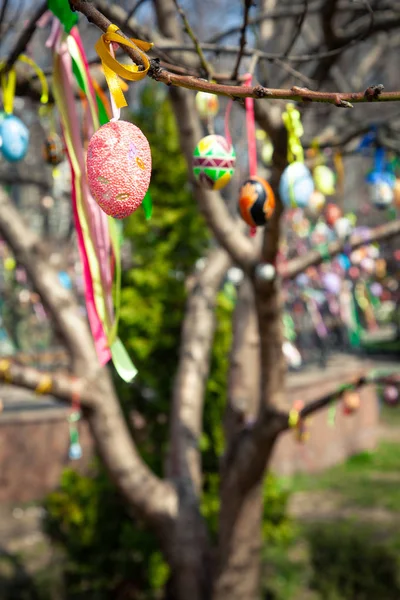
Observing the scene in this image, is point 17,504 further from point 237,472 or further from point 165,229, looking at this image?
point 237,472

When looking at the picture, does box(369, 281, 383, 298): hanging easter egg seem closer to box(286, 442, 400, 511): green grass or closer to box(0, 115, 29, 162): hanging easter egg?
box(286, 442, 400, 511): green grass

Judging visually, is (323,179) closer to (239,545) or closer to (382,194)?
(382,194)

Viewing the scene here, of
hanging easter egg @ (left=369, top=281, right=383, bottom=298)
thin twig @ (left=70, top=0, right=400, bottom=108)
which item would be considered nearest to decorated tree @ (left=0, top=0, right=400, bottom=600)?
thin twig @ (left=70, top=0, right=400, bottom=108)

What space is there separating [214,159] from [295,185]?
904 millimetres

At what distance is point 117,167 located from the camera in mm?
1322

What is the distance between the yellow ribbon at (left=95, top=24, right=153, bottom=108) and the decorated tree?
0.27 meters

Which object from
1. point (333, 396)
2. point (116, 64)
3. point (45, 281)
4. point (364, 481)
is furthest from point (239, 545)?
point (364, 481)

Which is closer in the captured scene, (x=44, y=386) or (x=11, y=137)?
(x=11, y=137)

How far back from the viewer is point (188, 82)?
1.39m

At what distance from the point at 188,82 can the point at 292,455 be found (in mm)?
7973

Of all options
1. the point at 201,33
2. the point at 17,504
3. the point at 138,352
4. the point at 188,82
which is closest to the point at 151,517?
the point at 138,352

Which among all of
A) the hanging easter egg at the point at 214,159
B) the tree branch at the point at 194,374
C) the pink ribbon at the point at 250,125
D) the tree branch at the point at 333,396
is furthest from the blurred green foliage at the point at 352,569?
the hanging easter egg at the point at 214,159

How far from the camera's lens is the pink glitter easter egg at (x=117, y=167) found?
52.0 inches

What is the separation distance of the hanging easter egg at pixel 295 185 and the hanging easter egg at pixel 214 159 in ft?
2.18
